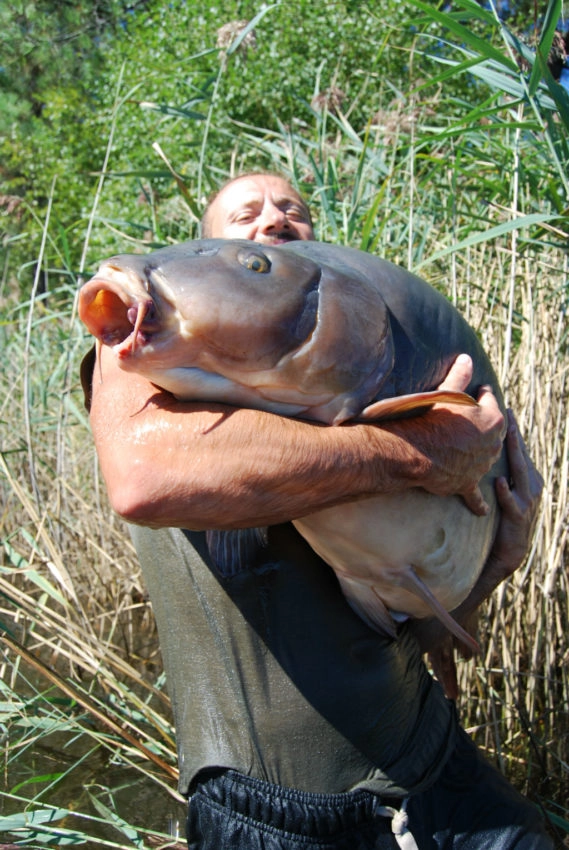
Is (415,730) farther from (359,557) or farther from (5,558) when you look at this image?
(5,558)

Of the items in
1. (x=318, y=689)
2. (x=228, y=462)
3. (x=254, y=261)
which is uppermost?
(x=254, y=261)

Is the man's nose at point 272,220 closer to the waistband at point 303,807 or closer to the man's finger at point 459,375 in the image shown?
the man's finger at point 459,375

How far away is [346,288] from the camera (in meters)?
1.29

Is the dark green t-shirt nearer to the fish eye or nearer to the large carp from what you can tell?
the large carp

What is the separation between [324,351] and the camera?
1.22m

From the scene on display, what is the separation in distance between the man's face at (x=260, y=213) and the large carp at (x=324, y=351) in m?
0.51

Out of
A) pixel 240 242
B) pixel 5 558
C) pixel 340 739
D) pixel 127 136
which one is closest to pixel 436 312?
pixel 240 242

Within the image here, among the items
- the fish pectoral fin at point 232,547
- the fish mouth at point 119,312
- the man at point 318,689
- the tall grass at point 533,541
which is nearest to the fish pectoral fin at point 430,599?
the man at point 318,689

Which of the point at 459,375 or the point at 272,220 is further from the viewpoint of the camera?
the point at 272,220

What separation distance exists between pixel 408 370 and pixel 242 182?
0.86 m

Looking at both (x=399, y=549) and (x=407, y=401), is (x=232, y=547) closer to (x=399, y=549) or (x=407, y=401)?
(x=399, y=549)

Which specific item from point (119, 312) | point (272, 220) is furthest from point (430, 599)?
point (272, 220)

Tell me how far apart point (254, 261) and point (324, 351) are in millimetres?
177

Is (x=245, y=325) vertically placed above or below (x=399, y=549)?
above
